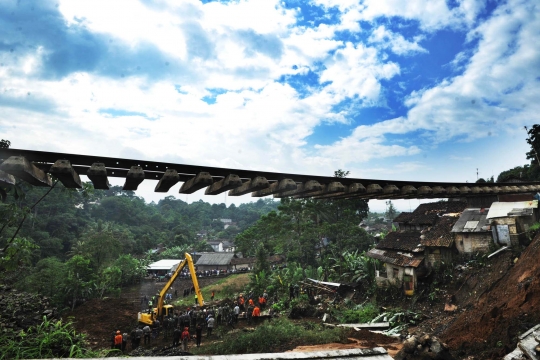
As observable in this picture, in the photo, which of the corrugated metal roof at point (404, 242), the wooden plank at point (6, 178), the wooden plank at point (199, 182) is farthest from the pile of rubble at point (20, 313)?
the corrugated metal roof at point (404, 242)

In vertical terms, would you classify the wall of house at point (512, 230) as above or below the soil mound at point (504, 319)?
above

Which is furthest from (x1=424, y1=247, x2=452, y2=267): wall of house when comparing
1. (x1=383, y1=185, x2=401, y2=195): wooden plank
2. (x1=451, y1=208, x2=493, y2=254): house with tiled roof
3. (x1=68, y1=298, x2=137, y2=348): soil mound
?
(x1=68, y1=298, x2=137, y2=348): soil mound

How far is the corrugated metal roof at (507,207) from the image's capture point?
717 inches

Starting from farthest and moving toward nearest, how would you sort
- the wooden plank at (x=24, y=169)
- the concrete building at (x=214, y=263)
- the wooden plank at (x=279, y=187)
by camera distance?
the concrete building at (x=214, y=263) → the wooden plank at (x=279, y=187) → the wooden plank at (x=24, y=169)

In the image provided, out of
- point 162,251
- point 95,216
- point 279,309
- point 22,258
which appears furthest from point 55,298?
point 95,216

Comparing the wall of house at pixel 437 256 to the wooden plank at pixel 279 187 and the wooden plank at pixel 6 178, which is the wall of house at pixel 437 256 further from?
the wooden plank at pixel 6 178

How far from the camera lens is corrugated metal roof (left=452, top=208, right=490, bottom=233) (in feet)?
63.6

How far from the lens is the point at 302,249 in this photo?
4034 cm

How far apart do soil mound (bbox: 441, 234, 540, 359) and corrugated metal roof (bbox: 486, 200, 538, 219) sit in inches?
228

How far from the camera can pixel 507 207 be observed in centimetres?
1881

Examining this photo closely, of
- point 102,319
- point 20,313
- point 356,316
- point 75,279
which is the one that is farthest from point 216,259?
point 20,313

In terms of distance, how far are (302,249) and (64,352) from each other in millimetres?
34929

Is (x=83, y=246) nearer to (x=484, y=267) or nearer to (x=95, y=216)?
(x=484, y=267)

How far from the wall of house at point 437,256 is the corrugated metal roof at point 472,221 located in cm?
159
